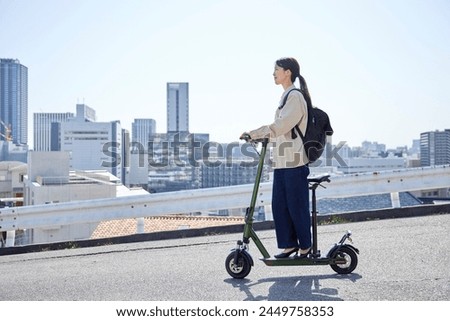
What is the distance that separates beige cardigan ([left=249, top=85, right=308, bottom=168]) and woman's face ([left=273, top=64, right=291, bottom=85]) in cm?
8

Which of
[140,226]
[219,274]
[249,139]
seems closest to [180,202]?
[140,226]

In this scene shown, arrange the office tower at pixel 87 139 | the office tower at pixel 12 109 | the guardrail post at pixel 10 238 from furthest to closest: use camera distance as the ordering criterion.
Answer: the office tower at pixel 87 139 < the office tower at pixel 12 109 < the guardrail post at pixel 10 238

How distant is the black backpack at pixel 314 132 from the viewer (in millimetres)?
4492

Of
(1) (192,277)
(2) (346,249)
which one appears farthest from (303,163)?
(1) (192,277)

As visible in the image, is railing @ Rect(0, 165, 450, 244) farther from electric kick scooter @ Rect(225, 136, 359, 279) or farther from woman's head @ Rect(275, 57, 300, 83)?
woman's head @ Rect(275, 57, 300, 83)

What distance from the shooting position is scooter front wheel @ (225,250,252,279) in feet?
14.6

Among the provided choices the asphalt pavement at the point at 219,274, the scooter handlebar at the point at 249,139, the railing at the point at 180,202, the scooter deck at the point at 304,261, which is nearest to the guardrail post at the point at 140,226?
the railing at the point at 180,202

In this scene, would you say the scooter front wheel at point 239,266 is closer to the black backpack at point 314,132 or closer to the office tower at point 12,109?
the black backpack at point 314,132

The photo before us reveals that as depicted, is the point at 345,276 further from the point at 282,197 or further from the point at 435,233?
the point at 435,233

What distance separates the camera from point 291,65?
457 cm

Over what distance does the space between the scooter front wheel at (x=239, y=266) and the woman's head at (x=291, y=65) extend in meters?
1.56

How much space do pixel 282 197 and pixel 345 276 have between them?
2.76 ft

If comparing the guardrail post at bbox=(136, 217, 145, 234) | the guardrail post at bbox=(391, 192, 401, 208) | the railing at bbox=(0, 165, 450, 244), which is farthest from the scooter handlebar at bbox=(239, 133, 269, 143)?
the guardrail post at bbox=(391, 192, 401, 208)
